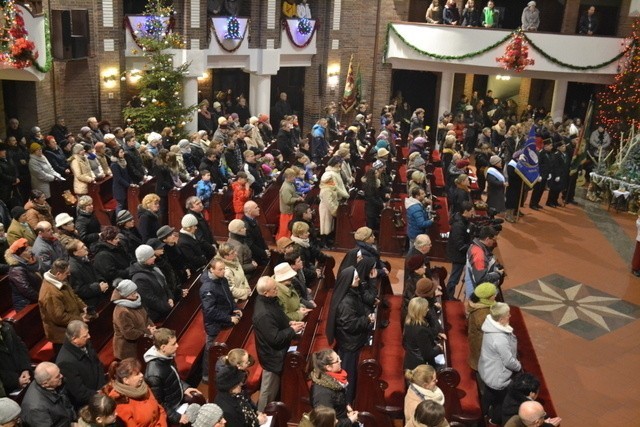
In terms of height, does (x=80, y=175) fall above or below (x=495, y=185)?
above

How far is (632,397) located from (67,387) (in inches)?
253

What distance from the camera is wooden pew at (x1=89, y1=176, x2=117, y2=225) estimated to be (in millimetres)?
11562

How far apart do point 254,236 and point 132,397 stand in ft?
12.9

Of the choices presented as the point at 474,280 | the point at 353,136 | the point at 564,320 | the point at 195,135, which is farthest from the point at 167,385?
the point at 353,136

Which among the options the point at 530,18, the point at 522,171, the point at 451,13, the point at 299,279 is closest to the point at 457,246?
the point at 299,279

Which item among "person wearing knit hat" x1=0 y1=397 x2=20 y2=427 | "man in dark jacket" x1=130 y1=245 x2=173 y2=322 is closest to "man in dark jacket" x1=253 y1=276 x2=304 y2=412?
"man in dark jacket" x1=130 y1=245 x2=173 y2=322

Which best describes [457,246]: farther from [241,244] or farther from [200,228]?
[200,228]

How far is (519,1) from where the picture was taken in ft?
78.1

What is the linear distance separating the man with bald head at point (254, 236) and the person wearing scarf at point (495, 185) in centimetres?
553

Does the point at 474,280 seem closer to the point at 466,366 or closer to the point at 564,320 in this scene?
the point at 466,366

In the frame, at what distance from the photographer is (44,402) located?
5.41 m

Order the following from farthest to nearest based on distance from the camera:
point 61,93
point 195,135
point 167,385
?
point 61,93 → point 195,135 → point 167,385

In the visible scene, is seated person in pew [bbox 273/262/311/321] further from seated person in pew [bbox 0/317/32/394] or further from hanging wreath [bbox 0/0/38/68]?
hanging wreath [bbox 0/0/38/68]

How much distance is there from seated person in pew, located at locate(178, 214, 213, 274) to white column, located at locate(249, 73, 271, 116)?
12288 mm
